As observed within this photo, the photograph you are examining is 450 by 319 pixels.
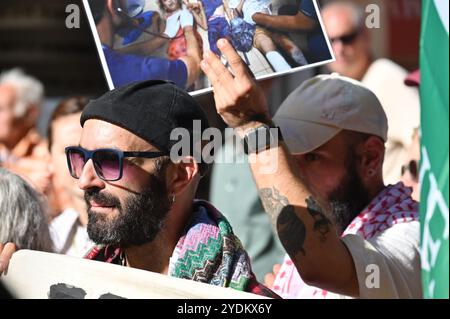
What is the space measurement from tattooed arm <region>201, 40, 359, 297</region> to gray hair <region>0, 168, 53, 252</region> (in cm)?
96

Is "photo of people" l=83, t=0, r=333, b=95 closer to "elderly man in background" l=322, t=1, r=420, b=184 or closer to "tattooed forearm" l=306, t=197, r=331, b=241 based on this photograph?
"tattooed forearm" l=306, t=197, r=331, b=241

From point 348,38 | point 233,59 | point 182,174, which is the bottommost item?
point 348,38

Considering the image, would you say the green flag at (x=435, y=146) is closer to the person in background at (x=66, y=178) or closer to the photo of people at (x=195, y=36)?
the photo of people at (x=195, y=36)

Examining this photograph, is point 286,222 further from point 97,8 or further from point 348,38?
point 348,38

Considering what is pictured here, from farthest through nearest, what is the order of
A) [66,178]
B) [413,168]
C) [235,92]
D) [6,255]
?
[66,178] < [413,168] < [6,255] < [235,92]

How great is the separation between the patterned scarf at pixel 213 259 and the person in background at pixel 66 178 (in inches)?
63.4

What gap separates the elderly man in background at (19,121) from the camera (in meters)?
6.02

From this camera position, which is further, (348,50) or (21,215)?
(348,50)

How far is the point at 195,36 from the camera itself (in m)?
3.29

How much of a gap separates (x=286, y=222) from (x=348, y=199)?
2.24 ft

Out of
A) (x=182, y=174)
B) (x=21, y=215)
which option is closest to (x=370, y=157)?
(x=182, y=174)

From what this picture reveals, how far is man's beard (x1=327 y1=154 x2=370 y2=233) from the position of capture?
3.79 metres

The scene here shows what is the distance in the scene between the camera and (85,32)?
10477 mm

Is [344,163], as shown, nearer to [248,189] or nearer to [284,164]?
[284,164]
